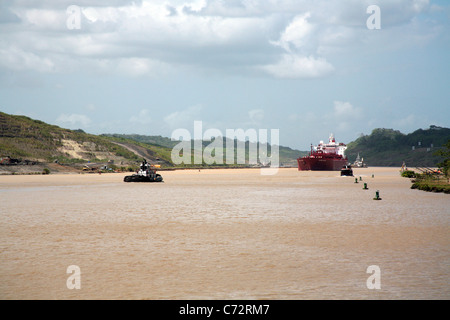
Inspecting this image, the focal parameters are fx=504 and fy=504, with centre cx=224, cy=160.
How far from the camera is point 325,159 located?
129250mm

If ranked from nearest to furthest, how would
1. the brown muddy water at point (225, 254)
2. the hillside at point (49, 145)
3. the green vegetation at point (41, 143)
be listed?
the brown muddy water at point (225, 254), the green vegetation at point (41, 143), the hillside at point (49, 145)

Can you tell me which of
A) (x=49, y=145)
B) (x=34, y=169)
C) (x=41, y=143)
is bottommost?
(x=34, y=169)

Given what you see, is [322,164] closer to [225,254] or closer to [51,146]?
[51,146]

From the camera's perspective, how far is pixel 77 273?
12016 millimetres

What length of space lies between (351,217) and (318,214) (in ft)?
6.27

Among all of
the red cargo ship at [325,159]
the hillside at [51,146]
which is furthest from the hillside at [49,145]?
the red cargo ship at [325,159]

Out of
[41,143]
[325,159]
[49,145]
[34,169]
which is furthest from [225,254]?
[49,145]

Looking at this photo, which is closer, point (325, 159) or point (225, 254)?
point (225, 254)

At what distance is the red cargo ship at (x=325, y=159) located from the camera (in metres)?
130

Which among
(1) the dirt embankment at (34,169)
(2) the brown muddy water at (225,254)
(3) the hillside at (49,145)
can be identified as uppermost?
(3) the hillside at (49,145)

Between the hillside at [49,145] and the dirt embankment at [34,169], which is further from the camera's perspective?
the hillside at [49,145]

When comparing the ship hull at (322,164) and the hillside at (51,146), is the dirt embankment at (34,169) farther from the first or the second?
the ship hull at (322,164)
